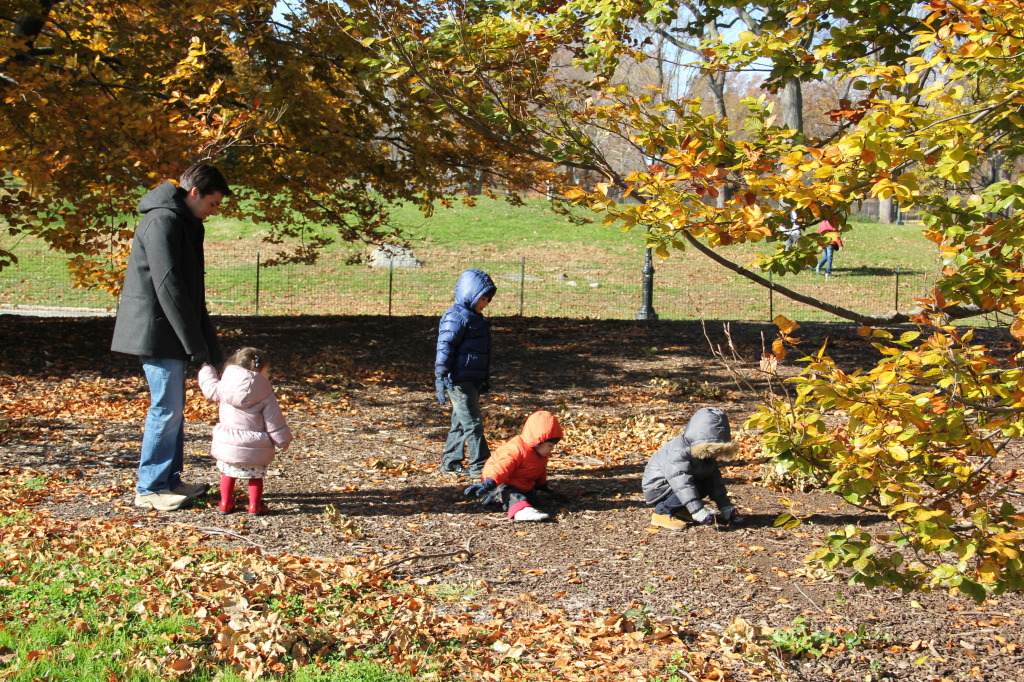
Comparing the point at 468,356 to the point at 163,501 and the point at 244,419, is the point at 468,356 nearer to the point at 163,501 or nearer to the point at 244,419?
the point at 244,419

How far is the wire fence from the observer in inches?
719

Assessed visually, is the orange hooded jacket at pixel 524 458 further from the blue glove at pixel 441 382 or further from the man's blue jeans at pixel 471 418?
the blue glove at pixel 441 382

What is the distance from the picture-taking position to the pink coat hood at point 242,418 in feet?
15.9

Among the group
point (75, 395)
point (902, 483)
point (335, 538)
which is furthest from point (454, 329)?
point (75, 395)

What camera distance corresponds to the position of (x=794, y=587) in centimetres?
435

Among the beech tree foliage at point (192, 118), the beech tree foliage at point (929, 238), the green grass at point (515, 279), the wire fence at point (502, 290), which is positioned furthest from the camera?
the green grass at point (515, 279)

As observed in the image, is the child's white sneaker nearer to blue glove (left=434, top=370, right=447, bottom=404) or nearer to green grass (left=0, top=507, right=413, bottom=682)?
blue glove (left=434, top=370, right=447, bottom=404)

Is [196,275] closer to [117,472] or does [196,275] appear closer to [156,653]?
[117,472]

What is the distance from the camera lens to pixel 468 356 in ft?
19.5

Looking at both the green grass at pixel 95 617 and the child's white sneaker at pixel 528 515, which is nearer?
the green grass at pixel 95 617

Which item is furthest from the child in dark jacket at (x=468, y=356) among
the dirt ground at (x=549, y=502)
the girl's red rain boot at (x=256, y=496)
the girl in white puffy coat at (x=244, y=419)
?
the girl's red rain boot at (x=256, y=496)

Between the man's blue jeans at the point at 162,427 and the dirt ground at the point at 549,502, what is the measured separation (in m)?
0.22

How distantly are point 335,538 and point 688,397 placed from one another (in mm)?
4866

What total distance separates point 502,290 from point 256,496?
16262 millimetres
